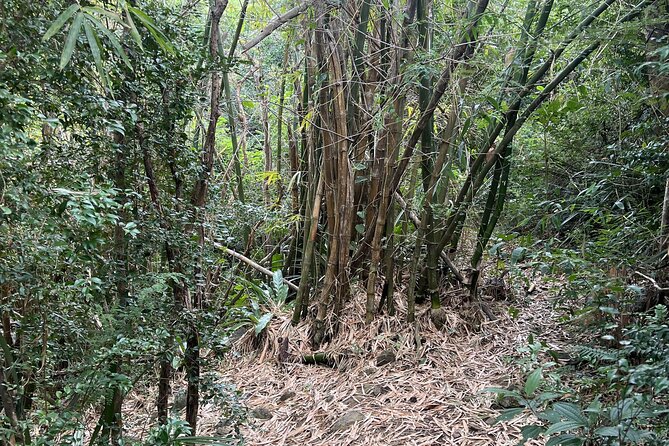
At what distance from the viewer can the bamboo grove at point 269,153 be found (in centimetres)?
120

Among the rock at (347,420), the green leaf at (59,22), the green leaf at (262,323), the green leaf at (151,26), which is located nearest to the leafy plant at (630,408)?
the rock at (347,420)

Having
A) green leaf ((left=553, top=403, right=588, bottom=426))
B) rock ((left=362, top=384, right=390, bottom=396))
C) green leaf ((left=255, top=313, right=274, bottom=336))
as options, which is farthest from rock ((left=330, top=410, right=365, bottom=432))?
green leaf ((left=553, top=403, right=588, bottom=426))

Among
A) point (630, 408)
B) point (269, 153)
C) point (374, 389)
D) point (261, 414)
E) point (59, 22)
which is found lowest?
point (261, 414)

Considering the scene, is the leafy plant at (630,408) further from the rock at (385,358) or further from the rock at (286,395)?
the rock at (286,395)

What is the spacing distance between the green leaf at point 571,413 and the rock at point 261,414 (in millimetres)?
1320

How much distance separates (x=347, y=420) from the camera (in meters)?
2.19

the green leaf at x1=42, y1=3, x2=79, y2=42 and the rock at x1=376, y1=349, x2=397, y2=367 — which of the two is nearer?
the green leaf at x1=42, y1=3, x2=79, y2=42

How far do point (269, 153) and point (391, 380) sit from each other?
222 cm

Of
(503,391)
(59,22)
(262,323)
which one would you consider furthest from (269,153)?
(59,22)

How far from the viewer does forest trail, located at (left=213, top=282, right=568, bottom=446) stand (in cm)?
208

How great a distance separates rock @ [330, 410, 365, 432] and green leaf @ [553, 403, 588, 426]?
896 mm

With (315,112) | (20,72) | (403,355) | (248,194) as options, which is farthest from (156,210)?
(248,194)

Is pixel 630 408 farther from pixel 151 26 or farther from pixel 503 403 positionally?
pixel 151 26

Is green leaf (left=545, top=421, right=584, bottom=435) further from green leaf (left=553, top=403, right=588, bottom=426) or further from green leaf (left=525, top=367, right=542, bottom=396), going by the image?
green leaf (left=525, top=367, right=542, bottom=396)
